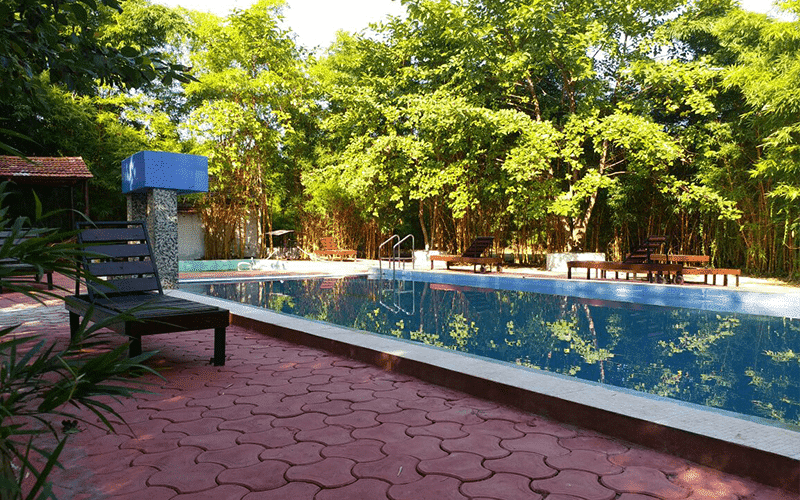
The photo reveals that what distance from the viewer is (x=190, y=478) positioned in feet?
6.55

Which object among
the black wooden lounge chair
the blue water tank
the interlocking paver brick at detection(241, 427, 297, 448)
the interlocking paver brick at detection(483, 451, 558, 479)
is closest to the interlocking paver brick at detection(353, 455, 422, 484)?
the interlocking paver brick at detection(483, 451, 558, 479)

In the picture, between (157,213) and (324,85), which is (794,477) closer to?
(157,213)

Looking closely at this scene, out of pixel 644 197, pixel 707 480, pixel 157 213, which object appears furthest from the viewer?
pixel 644 197

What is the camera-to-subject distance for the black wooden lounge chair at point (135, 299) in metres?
3.34

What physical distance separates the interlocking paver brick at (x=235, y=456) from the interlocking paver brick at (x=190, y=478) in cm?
4

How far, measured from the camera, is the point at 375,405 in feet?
9.37

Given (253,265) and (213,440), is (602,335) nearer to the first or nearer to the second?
(213,440)

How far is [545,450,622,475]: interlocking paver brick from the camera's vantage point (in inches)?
81.3

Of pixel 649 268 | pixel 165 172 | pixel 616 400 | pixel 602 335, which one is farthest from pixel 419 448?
pixel 649 268

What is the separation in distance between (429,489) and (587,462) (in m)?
0.69

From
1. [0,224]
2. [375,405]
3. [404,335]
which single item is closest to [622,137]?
[404,335]

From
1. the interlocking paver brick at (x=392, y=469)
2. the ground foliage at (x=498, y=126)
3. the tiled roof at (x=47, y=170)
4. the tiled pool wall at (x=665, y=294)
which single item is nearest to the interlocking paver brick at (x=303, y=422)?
the interlocking paver brick at (x=392, y=469)

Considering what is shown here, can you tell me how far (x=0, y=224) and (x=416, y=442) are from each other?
1.81 metres

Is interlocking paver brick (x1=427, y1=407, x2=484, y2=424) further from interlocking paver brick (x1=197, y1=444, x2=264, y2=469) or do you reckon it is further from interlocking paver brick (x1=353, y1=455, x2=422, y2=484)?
interlocking paver brick (x1=197, y1=444, x2=264, y2=469)
